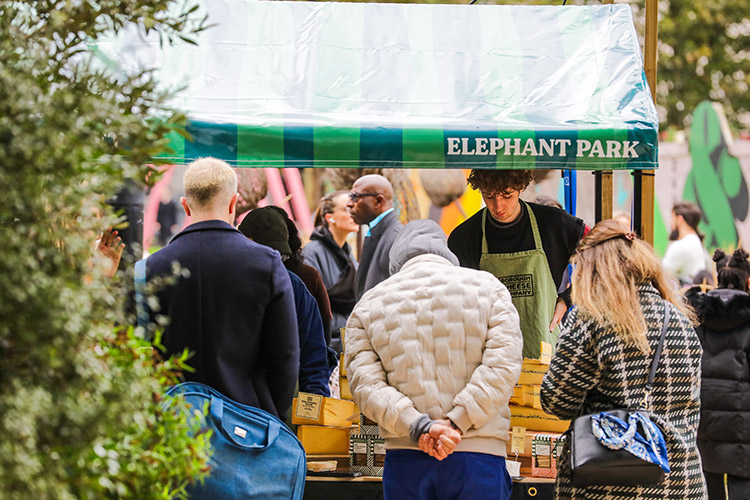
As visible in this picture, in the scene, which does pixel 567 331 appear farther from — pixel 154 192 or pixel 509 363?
pixel 154 192

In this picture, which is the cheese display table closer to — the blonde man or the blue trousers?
the blue trousers

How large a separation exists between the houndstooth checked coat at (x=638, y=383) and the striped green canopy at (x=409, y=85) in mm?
1139

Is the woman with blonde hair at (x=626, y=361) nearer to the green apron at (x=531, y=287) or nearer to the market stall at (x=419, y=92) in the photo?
the market stall at (x=419, y=92)

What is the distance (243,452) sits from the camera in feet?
11.2

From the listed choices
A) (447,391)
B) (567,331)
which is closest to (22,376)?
(447,391)

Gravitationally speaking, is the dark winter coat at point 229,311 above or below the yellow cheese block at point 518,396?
above

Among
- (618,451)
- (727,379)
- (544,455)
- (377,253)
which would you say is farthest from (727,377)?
(618,451)

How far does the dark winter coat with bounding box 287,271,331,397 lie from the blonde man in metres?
0.40

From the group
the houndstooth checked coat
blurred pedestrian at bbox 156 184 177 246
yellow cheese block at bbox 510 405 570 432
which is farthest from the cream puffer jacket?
blurred pedestrian at bbox 156 184 177 246

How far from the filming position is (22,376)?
2008mm

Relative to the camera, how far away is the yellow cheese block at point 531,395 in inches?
185

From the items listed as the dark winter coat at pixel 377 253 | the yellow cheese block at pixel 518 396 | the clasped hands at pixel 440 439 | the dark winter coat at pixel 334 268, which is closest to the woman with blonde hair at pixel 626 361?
the clasped hands at pixel 440 439

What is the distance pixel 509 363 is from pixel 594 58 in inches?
89.5

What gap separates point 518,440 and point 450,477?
1143 millimetres
